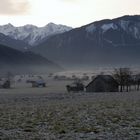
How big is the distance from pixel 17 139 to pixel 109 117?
9.40m

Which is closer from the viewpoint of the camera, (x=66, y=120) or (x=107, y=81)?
(x=66, y=120)

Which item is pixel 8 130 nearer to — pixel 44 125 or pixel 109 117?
pixel 44 125

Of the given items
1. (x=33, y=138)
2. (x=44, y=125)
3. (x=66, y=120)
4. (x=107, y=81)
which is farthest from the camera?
(x=107, y=81)

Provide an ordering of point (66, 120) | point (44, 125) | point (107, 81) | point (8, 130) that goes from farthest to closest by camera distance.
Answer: point (107, 81) < point (66, 120) < point (44, 125) < point (8, 130)

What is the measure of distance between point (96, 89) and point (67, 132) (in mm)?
79315

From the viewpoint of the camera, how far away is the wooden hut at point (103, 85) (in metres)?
98.5

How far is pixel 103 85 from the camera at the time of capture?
9894cm

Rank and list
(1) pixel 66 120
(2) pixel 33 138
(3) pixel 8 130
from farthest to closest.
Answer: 1. (1) pixel 66 120
2. (3) pixel 8 130
3. (2) pixel 33 138

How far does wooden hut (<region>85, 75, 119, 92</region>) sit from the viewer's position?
3878 inches

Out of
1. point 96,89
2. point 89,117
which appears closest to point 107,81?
point 96,89

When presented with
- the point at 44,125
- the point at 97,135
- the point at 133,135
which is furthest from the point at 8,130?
the point at 133,135

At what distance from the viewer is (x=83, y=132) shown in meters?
20.3

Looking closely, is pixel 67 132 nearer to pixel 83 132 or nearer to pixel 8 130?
pixel 83 132

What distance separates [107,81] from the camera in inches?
3871
